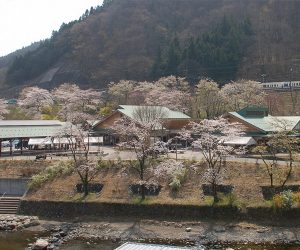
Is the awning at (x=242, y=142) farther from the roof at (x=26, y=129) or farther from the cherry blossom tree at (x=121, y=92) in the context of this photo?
the cherry blossom tree at (x=121, y=92)

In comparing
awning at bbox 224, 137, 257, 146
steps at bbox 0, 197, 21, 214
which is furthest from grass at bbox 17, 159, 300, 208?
awning at bbox 224, 137, 257, 146

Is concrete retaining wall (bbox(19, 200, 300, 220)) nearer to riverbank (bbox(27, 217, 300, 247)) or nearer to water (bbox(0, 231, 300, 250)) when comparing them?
riverbank (bbox(27, 217, 300, 247))

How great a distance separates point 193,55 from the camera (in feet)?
278

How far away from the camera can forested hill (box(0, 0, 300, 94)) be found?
83812mm

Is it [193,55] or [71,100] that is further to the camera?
[193,55]

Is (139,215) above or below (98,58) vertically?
below

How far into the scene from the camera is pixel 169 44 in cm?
10081

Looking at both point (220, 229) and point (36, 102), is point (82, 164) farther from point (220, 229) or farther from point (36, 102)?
point (36, 102)

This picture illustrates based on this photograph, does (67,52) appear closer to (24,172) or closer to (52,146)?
(52,146)

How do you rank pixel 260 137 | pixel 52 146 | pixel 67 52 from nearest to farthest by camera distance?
pixel 260 137 → pixel 52 146 → pixel 67 52

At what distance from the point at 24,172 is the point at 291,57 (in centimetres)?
7406

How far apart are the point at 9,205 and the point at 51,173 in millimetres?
3955

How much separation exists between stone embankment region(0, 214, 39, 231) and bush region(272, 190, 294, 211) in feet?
50.6

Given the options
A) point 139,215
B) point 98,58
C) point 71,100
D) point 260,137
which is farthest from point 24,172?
point 98,58
